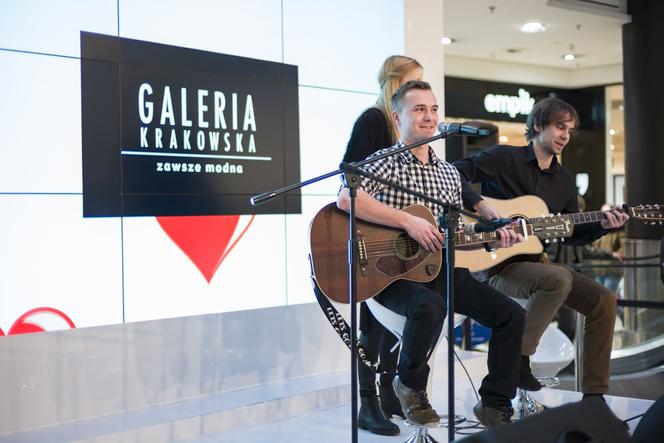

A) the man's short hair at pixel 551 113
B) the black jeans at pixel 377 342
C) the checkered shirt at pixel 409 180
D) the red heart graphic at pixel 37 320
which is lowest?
the black jeans at pixel 377 342

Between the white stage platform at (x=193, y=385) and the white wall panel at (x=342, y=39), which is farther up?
the white wall panel at (x=342, y=39)

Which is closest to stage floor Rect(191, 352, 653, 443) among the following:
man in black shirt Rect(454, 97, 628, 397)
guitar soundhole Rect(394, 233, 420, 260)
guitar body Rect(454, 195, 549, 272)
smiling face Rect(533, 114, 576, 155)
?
man in black shirt Rect(454, 97, 628, 397)

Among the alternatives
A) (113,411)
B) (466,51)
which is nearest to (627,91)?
(466,51)

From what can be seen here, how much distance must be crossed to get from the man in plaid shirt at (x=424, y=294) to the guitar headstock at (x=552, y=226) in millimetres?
316

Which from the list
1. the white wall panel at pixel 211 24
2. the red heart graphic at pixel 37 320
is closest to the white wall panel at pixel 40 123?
the white wall panel at pixel 211 24

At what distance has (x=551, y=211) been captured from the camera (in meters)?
3.89

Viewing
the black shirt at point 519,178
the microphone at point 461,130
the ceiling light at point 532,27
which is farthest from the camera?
the ceiling light at point 532,27

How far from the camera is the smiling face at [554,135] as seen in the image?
3.88m

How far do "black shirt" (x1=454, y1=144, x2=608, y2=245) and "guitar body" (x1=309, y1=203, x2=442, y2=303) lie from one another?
2.61ft

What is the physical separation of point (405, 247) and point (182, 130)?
4.82ft

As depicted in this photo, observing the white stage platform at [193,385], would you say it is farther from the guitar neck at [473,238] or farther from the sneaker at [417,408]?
the guitar neck at [473,238]

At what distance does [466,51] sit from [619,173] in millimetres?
3955

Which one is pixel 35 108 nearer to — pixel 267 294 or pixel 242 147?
pixel 242 147

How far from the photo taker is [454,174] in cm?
345
